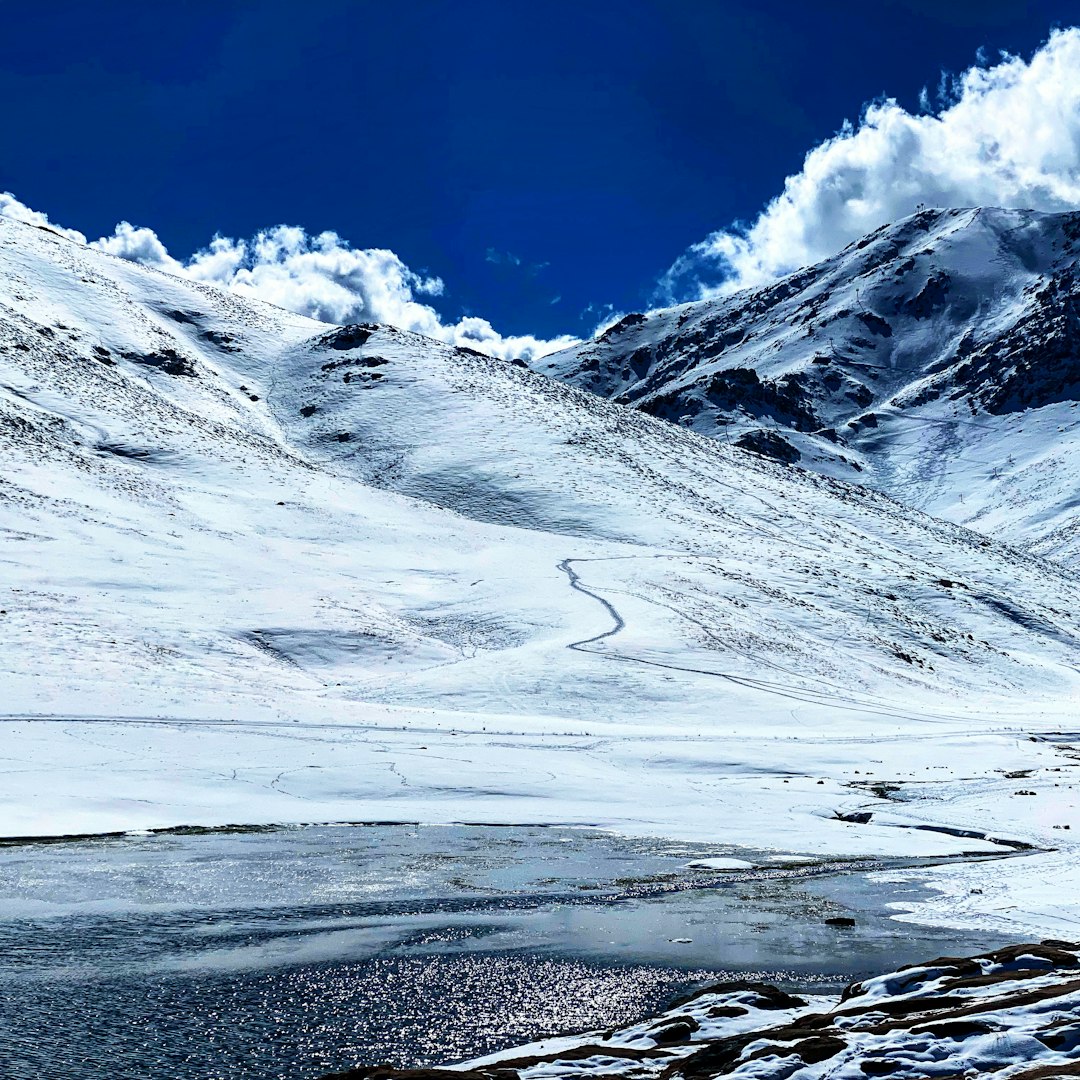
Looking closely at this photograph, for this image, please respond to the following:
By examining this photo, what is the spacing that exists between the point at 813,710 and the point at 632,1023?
31.2 meters

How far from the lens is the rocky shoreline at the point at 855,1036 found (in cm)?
800

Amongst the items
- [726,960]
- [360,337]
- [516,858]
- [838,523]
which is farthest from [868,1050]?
[360,337]

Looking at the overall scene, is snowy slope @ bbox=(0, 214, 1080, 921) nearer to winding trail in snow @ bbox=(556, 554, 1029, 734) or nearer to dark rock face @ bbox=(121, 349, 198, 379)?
winding trail in snow @ bbox=(556, 554, 1029, 734)

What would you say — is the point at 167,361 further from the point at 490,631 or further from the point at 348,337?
the point at 490,631

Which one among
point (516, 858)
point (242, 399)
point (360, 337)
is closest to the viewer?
point (516, 858)

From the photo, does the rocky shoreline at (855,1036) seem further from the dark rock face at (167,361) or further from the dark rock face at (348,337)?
the dark rock face at (348,337)

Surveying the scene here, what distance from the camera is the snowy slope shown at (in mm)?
22859

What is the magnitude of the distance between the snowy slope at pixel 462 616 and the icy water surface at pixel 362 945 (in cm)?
313

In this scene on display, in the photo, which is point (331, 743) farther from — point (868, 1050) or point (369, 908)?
point (868, 1050)

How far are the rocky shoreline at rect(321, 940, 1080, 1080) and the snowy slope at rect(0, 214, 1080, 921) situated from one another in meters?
8.76

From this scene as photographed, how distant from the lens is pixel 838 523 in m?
87.7

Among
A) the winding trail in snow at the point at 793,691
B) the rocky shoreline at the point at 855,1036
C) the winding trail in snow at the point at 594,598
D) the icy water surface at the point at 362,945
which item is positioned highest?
the winding trail in snow at the point at 594,598

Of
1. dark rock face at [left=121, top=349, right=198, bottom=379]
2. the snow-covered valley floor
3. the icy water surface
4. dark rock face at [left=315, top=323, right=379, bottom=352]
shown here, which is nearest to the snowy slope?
the snow-covered valley floor

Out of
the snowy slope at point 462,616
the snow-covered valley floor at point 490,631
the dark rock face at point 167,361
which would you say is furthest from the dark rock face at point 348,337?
the dark rock face at point 167,361
